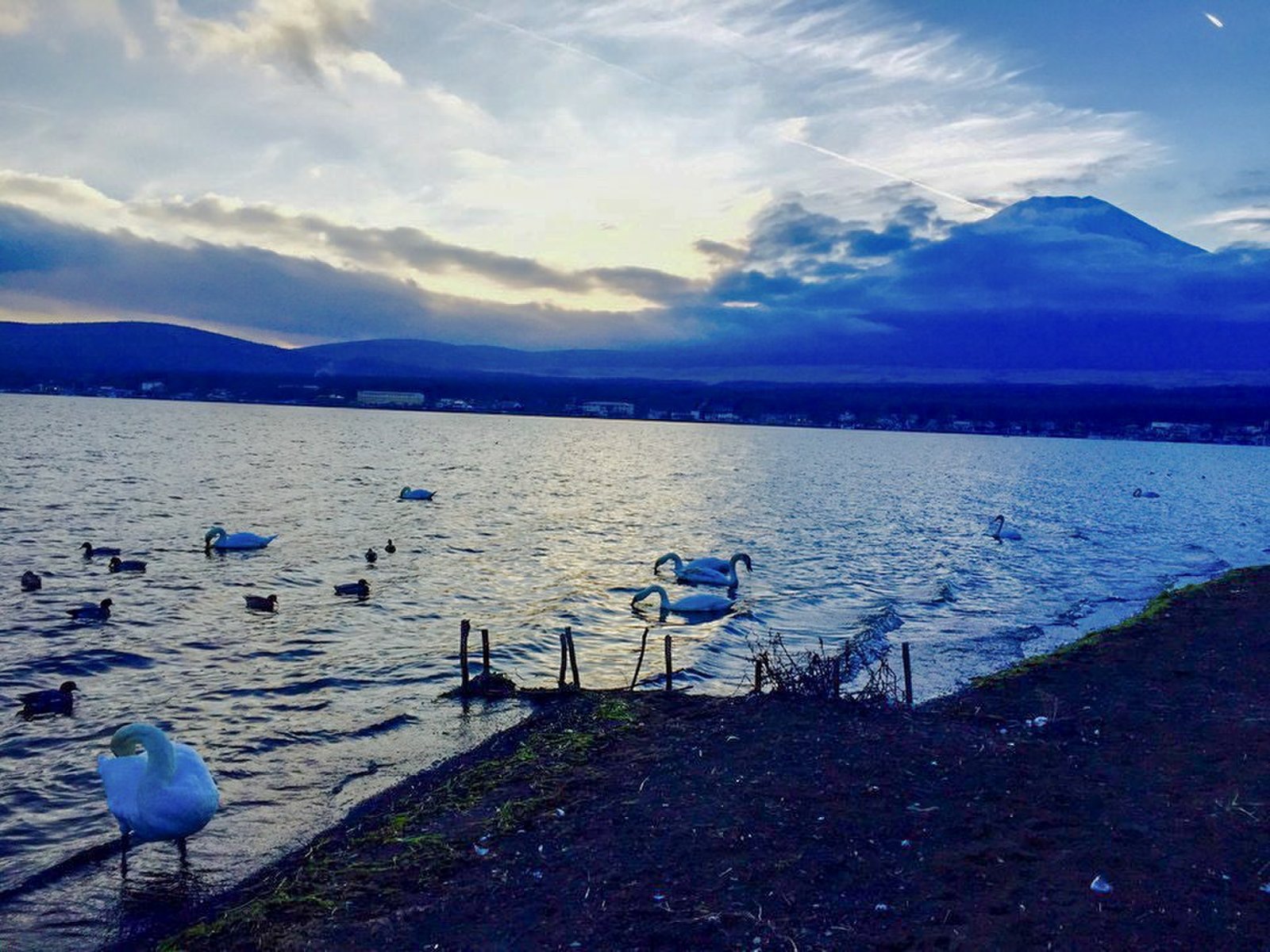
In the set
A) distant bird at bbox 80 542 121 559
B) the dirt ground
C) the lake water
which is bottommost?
the lake water

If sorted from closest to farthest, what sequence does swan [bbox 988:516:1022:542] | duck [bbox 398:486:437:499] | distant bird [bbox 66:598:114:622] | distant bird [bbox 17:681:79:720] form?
distant bird [bbox 17:681:79:720], distant bird [bbox 66:598:114:622], swan [bbox 988:516:1022:542], duck [bbox 398:486:437:499]

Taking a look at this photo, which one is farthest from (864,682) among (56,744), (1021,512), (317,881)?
(1021,512)

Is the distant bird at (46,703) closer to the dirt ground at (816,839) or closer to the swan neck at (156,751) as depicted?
the swan neck at (156,751)

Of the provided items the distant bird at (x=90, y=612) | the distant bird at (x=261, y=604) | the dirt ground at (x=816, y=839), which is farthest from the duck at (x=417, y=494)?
the dirt ground at (x=816, y=839)

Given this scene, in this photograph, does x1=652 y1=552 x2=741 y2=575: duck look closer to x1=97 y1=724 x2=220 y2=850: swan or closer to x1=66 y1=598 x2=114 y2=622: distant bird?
x1=66 y1=598 x2=114 y2=622: distant bird

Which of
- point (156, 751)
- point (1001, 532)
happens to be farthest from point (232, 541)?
point (1001, 532)

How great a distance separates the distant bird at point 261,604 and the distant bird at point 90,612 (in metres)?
3.28

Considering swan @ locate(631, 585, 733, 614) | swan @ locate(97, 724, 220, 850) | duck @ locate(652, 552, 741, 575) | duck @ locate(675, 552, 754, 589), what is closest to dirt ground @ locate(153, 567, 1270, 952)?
swan @ locate(97, 724, 220, 850)

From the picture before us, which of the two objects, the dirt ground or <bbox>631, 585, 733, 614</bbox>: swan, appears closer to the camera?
the dirt ground

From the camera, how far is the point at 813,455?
132625 millimetres

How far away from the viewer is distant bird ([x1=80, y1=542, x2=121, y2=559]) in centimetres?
2942

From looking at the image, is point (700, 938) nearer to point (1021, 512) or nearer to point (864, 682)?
point (864, 682)

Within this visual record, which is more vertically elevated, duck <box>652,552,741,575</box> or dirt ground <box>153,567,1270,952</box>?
dirt ground <box>153,567,1270,952</box>

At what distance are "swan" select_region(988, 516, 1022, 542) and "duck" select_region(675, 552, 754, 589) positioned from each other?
20.2 meters
